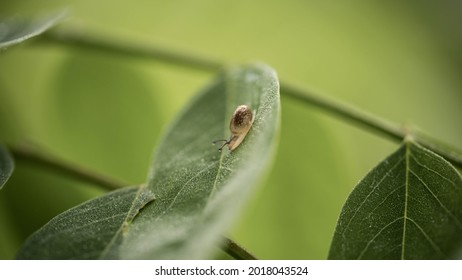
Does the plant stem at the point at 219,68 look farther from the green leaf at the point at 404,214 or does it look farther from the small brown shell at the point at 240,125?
the small brown shell at the point at 240,125

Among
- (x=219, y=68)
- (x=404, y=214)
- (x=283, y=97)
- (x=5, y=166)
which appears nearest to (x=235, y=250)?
(x=404, y=214)

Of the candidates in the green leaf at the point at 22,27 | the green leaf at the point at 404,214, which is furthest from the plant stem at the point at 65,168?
the green leaf at the point at 404,214

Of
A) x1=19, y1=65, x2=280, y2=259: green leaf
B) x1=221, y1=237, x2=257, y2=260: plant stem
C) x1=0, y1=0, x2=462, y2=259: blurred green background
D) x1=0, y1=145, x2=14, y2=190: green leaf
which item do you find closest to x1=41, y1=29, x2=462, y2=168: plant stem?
x1=0, y1=0, x2=462, y2=259: blurred green background

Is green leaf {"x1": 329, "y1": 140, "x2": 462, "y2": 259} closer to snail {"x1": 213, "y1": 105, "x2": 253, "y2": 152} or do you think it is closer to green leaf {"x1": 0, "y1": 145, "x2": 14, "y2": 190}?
snail {"x1": 213, "y1": 105, "x2": 253, "y2": 152}

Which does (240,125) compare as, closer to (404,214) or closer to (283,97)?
(404,214)

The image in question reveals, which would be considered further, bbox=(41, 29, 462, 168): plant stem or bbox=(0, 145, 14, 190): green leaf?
bbox=(41, 29, 462, 168): plant stem

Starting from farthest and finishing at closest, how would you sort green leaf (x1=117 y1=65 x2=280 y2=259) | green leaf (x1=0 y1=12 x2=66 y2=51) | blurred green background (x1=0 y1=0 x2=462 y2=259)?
blurred green background (x1=0 y1=0 x2=462 y2=259) → green leaf (x1=0 y1=12 x2=66 y2=51) → green leaf (x1=117 y1=65 x2=280 y2=259)

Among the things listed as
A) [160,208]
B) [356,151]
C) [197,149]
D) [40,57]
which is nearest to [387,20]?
[356,151]
